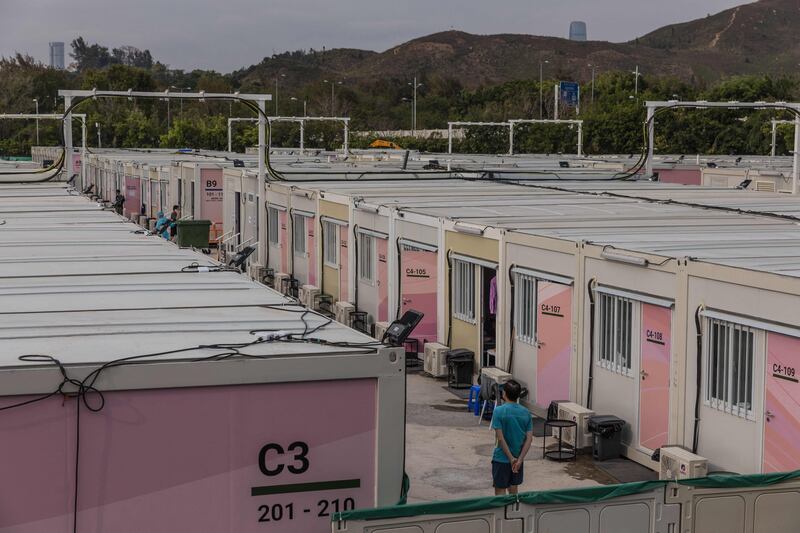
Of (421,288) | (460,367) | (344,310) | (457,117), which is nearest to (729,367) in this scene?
(460,367)

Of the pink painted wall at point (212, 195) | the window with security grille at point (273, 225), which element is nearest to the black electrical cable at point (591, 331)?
the window with security grille at point (273, 225)

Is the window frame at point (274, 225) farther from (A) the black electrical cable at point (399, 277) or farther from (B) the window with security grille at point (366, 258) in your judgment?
(A) the black electrical cable at point (399, 277)

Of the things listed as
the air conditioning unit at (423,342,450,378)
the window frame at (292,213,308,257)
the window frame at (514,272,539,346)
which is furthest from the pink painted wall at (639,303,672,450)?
the window frame at (292,213,308,257)

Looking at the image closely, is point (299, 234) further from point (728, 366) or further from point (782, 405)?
point (782, 405)

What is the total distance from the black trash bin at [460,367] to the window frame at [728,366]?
19.6 ft

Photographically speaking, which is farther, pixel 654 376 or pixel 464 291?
pixel 464 291

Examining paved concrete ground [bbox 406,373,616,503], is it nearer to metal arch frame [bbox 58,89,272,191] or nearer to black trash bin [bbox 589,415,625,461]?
black trash bin [bbox 589,415,625,461]

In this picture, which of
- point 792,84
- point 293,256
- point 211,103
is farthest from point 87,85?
point 293,256

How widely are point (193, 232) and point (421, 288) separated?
43.5 ft

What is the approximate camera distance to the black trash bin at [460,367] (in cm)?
1919

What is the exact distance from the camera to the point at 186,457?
24.9ft

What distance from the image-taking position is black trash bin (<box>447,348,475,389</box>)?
1919 cm

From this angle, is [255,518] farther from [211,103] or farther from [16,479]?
[211,103]

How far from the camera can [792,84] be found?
87.1m
